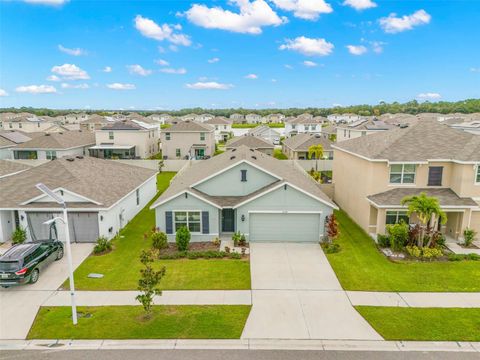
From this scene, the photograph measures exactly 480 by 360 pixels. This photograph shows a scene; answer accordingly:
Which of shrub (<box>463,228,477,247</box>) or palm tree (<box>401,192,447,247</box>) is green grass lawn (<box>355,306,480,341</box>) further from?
shrub (<box>463,228,477,247</box>)

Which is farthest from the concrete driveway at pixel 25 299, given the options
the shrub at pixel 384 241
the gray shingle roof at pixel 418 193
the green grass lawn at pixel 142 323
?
the gray shingle roof at pixel 418 193

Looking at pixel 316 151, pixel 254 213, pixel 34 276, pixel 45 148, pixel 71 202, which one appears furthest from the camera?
pixel 45 148

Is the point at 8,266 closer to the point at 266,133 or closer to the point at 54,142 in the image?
the point at 54,142

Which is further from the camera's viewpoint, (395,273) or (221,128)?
(221,128)

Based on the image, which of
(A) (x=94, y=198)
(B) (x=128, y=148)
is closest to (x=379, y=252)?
(A) (x=94, y=198)

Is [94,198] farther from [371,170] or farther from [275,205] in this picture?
[371,170]

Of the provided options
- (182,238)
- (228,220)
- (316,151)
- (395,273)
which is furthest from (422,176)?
(316,151)

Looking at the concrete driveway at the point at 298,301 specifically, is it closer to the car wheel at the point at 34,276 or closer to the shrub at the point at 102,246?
the shrub at the point at 102,246
